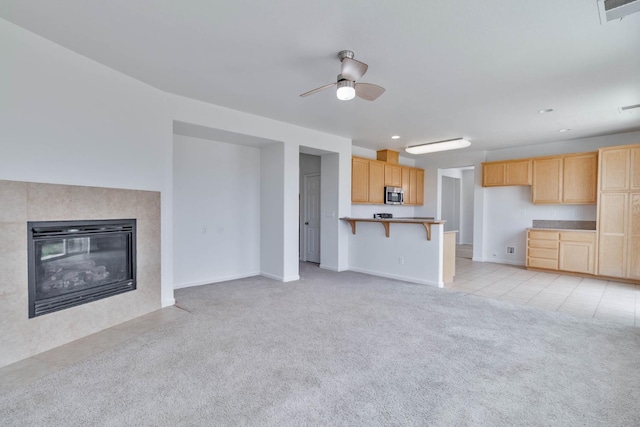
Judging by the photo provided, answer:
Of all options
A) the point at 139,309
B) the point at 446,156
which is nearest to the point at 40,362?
the point at 139,309

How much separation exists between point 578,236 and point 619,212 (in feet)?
2.30

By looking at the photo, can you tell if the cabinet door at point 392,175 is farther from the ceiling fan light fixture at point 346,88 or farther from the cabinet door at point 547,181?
the ceiling fan light fixture at point 346,88

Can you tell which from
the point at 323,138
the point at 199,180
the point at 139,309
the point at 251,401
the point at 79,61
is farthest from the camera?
the point at 323,138

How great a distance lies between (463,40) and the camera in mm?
2541

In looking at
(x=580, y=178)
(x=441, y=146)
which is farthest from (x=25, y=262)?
(x=580, y=178)

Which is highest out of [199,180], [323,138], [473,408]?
[323,138]

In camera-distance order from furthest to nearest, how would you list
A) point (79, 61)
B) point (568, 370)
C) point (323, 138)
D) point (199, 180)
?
point (323, 138) → point (199, 180) → point (79, 61) → point (568, 370)

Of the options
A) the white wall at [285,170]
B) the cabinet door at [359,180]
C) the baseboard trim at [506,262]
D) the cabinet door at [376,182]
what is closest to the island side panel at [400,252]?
the white wall at [285,170]

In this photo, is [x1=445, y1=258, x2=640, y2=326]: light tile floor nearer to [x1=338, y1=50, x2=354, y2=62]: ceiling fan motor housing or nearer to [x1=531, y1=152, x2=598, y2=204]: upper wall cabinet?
[x1=531, y1=152, x2=598, y2=204]: upper wall cabinet

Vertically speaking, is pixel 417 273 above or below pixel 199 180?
below

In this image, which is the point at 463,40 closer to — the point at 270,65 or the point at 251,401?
the point at 270,65

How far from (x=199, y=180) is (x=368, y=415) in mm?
4051

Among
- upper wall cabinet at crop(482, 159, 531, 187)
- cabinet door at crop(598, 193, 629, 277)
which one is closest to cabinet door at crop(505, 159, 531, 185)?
upper wall cabinet at crop(482, 159, 531, 187)

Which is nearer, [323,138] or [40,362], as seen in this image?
[40,362]
